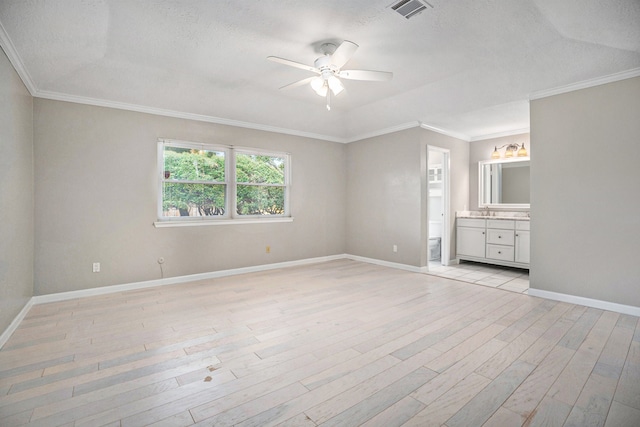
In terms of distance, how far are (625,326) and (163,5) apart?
502cm

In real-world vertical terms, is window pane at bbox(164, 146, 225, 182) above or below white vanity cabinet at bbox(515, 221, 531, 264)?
above

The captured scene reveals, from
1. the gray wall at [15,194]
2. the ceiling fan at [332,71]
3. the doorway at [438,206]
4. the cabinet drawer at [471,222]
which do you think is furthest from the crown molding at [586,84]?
the gray wall at [15,194]

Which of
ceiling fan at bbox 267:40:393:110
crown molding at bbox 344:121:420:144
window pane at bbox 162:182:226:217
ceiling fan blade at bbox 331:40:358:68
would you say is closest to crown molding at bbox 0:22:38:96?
window pane at bbox 162:182:226:217

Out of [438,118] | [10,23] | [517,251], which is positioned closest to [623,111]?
[438,118]

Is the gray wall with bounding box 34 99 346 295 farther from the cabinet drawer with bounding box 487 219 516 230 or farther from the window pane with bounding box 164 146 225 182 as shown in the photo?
the cabinet drawer with bounding box 487 219 516 230

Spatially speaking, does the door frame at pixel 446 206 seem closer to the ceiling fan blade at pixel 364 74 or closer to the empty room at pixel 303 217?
the empty room at pixel 303 217

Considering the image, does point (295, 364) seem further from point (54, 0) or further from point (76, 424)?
point (54, 0)

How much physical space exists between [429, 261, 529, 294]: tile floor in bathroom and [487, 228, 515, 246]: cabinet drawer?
51 cm

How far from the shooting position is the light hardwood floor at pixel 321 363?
174cm

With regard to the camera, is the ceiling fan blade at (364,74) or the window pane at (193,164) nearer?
the ceiling fan blade at (364,74)

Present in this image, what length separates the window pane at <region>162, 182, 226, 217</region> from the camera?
180 inches

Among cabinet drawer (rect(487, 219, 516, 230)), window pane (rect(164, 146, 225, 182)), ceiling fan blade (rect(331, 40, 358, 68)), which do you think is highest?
ceiling fan blade (rect(331, 40, 358, 68))

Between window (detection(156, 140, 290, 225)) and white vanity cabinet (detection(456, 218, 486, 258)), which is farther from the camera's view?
white vanity cabinet (detection(456, 218, 486, 258))

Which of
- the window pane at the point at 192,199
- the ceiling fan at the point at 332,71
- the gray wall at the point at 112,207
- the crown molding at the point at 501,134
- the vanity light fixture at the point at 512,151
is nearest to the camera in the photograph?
the ceiling fan at the point at 332,71
